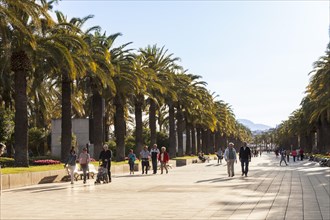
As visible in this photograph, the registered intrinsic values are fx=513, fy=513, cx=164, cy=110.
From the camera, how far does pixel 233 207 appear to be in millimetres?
11852

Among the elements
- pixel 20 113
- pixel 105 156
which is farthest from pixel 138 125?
pixel 105 156

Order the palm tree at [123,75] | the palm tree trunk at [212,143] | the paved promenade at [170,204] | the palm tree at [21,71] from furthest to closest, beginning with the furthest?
1. the palm tree trunk at [212,143]
2. the palm tree at [123,75]
3. the palm tree at [21,71]
4. the paved promenade at [170,204]

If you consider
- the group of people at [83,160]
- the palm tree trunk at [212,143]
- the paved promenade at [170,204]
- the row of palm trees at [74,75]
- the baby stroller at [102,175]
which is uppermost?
the row of palm trees at [74,75]

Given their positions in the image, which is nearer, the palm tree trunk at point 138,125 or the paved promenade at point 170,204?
the paved promenade at point 170,204

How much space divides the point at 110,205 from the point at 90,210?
1.06 m

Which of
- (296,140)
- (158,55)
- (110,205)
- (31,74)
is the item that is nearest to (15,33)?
(31,74)

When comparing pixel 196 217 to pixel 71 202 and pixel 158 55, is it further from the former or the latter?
pixel 158 55

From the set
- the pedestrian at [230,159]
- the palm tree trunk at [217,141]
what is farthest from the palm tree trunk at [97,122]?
the palm tree trunk at [217,141]

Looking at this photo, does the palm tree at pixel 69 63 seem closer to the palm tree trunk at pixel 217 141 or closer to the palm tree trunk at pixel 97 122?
the palm tree trunk at pixel 97 122

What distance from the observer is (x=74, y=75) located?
979 inches

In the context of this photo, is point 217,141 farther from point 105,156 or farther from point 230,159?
point 105,156

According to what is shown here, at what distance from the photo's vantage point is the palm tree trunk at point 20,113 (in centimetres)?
2450

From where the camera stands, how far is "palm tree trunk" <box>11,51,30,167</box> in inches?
965

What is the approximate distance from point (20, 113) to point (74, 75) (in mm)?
3146
